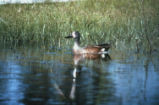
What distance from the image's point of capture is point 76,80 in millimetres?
8016

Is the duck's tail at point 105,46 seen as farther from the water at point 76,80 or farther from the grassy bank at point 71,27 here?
the grassy bank at point 71,27

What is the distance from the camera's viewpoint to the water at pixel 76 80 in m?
6.43

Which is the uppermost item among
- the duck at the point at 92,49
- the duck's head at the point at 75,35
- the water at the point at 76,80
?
the duck's head at the point at 75,35

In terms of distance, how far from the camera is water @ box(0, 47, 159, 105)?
643cm

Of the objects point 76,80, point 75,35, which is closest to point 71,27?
point 75,35

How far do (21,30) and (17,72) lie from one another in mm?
5617

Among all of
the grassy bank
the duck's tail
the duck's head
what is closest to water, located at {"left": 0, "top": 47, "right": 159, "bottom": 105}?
the duck's tail

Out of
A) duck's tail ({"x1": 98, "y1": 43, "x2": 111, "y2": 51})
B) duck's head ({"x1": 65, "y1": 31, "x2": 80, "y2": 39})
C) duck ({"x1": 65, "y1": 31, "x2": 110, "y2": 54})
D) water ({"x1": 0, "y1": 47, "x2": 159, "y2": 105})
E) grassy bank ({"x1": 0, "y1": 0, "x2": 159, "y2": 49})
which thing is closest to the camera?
water ({"x1": 0, "y1": 47, "x2": 159, "y2": 105})

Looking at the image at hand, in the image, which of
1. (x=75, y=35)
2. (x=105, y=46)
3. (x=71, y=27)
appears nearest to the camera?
(x=105, y=46)

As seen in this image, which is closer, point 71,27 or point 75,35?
point 75,35

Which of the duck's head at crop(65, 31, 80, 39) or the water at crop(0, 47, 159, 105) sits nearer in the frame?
the water at crop(0, 47, 159, 105)

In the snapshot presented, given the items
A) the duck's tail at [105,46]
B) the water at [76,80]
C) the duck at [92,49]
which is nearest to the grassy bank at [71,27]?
the duck at [92,49]

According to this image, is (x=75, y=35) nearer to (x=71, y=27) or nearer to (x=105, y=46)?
(x=71, y=27)

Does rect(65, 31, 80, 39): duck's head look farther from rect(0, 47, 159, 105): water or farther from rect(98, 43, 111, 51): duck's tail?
rect(0, 47, 159, 105): water
